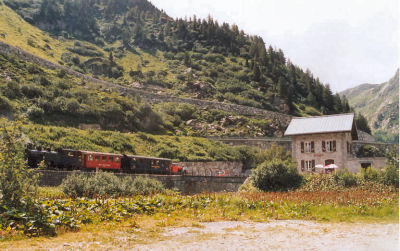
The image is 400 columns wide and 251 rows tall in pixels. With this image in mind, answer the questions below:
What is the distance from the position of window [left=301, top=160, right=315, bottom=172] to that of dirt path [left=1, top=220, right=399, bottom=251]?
Result: 2698 cm

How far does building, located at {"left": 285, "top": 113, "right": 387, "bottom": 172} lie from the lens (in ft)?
123

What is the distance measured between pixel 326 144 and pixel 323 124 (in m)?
2.39

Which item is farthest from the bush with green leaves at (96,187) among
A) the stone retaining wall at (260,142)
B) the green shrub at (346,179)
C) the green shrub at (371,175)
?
the stone retaining wall at (260,142)

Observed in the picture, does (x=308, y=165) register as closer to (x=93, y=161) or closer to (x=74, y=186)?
(x=93, y=161)

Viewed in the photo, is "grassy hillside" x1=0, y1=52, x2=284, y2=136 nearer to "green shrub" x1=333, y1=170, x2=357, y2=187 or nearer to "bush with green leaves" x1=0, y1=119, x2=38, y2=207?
"bush with green leaves" x1=0, y1=119, x2=38, y2=207

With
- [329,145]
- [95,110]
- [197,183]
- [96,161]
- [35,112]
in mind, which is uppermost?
[95,110]

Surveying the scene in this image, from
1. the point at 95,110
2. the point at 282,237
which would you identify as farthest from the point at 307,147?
the point at 95,110

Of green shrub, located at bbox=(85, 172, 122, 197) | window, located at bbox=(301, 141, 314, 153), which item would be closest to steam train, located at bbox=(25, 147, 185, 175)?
green shrub, located at bbox=(85, 172, 122, 197)

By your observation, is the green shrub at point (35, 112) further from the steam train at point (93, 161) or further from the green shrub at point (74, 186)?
the green shrub at point (74, 186)

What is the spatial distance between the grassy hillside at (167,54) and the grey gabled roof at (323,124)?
5130 cm

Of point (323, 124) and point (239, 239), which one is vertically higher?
point (323, 124)

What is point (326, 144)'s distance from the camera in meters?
38.3

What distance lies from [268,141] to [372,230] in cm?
4980

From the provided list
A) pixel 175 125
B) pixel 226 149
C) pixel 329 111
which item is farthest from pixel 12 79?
pixel 329 111
